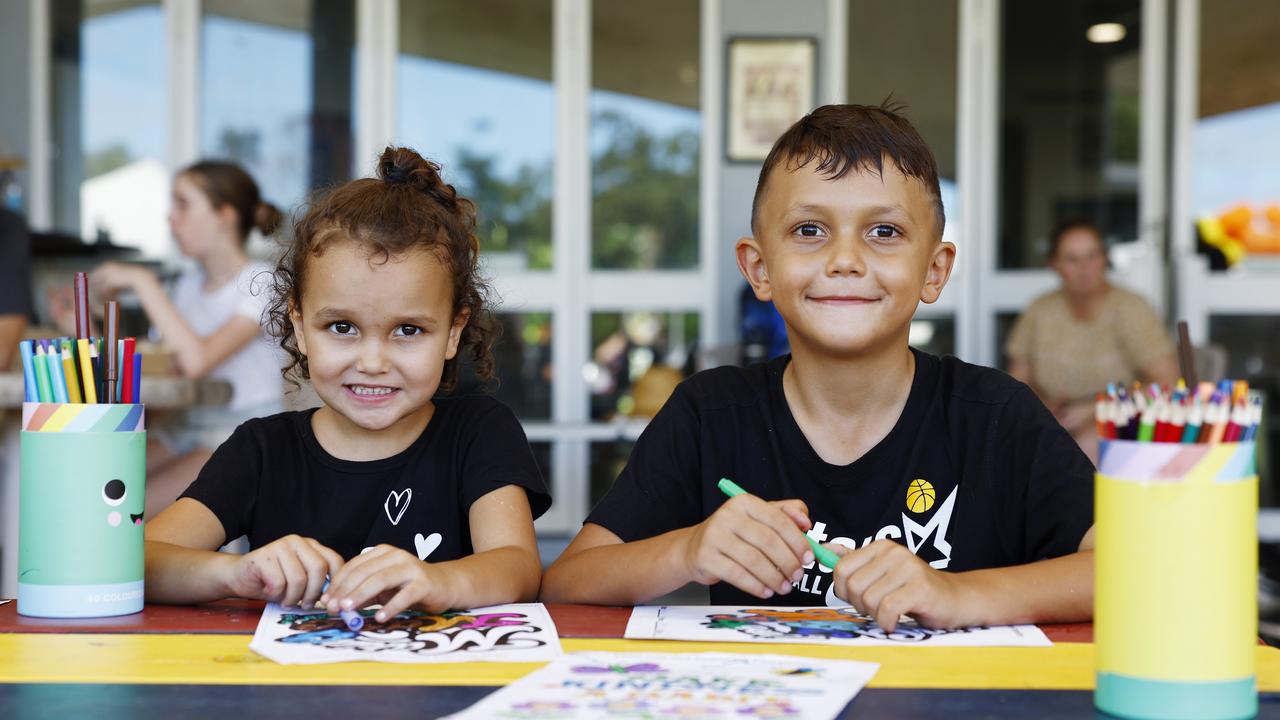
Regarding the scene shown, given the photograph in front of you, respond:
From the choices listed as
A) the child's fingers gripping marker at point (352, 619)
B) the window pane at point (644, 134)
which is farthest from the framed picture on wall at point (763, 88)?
the child's fingers gripping marker at point (352, 619)

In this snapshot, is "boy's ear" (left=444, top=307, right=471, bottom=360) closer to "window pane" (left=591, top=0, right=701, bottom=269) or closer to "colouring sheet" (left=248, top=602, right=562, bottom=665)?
"colouring sheet" (left=248, top=602, right=562, bottom=665)

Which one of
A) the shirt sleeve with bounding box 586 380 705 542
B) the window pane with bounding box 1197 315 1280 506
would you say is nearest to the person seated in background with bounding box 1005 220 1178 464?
the window pane with bounding box 1197 315 1280 506

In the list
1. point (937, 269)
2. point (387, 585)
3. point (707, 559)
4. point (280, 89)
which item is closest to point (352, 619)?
point (387, 585)

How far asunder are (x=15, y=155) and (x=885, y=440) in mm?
4331

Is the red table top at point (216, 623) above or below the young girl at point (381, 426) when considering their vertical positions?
below

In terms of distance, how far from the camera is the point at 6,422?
111 inches

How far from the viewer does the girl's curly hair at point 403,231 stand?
4.53 feet

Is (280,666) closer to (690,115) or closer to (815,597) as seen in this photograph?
(815,597)

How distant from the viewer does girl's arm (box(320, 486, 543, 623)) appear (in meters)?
1.01

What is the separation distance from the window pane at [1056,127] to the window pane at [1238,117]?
0.29 m

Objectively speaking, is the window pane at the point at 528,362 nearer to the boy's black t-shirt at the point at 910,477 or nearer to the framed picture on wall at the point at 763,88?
the framed picture on wall at the point at 763,88

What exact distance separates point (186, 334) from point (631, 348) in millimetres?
2133

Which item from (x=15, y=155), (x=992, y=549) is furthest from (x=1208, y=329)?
(x=15, y=155)

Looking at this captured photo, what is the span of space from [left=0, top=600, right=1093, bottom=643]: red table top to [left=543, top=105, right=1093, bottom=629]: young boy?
13 centimetres
